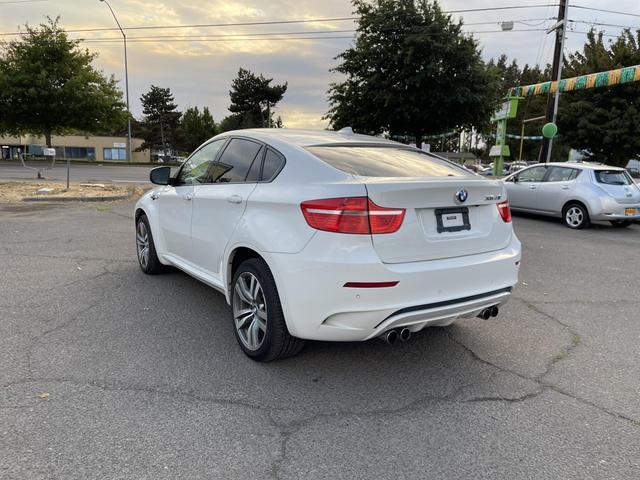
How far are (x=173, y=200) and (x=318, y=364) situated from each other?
2312 millimetres

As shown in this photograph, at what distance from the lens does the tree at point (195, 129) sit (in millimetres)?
84562

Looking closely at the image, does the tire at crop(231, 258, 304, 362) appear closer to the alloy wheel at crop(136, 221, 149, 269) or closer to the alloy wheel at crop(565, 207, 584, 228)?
the alloy wheel at crop(136, 221, 149, 269)

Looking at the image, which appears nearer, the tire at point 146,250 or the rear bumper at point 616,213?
the tire at point 146,250

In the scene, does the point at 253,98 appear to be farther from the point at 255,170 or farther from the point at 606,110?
the point at 255,170

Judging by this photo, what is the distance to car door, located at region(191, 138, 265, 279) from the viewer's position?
3750 mm

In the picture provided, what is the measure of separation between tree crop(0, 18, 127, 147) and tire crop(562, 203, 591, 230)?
3112 cm

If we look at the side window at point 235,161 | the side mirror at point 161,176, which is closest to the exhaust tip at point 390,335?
the side window at point 235,161

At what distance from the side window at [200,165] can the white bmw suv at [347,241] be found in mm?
421

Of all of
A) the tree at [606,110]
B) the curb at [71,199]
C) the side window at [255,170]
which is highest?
the tree at [606,110]

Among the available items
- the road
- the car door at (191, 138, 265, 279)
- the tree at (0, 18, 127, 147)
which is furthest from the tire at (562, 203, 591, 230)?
the tree at (0, 18, 127, 147)

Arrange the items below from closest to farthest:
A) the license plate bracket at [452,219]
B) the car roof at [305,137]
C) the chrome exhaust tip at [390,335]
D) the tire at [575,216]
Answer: the chrome exhaust tip at [390,335], the license plate bracket at [452,219], the car roof at [305,137], the tire at [575,216]

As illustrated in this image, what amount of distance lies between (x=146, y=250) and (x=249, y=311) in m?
2.62

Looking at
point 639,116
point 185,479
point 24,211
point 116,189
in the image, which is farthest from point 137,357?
point 639,116

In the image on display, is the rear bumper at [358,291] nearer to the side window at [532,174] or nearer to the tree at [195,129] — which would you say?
the side window at [532,174]
